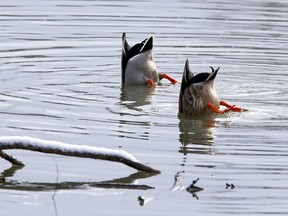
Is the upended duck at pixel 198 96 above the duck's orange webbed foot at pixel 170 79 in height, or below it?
below

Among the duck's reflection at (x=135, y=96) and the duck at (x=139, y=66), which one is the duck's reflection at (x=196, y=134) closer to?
the duck's reflection at (x=135, y=96)

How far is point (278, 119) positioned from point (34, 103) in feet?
10.3

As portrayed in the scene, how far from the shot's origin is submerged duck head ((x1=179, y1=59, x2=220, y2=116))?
42.2 feet

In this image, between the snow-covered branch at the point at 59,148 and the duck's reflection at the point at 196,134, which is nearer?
the snow-covered branch at the point at 59,148

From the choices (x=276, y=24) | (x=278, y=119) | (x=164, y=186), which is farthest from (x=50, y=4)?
(x=164, y=186)

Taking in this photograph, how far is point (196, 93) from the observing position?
12930mm

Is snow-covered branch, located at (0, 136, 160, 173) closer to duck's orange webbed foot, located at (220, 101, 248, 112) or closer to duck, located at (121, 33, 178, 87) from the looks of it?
duck's orange webbed foot, located at (220, 101, 248, 112)

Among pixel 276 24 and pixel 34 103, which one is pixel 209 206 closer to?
pixel 34 103

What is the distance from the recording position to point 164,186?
875 cm

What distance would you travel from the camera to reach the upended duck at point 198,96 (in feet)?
42.2

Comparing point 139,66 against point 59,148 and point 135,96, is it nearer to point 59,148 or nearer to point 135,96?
point 135,96

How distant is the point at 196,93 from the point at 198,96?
1.8 inches

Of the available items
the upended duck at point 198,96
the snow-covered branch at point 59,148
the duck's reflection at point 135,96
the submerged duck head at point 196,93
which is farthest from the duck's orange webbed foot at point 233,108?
the snow-covered branch at point 59,148

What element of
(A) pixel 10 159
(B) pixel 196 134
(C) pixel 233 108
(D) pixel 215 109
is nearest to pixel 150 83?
(D) pixel 215 109
